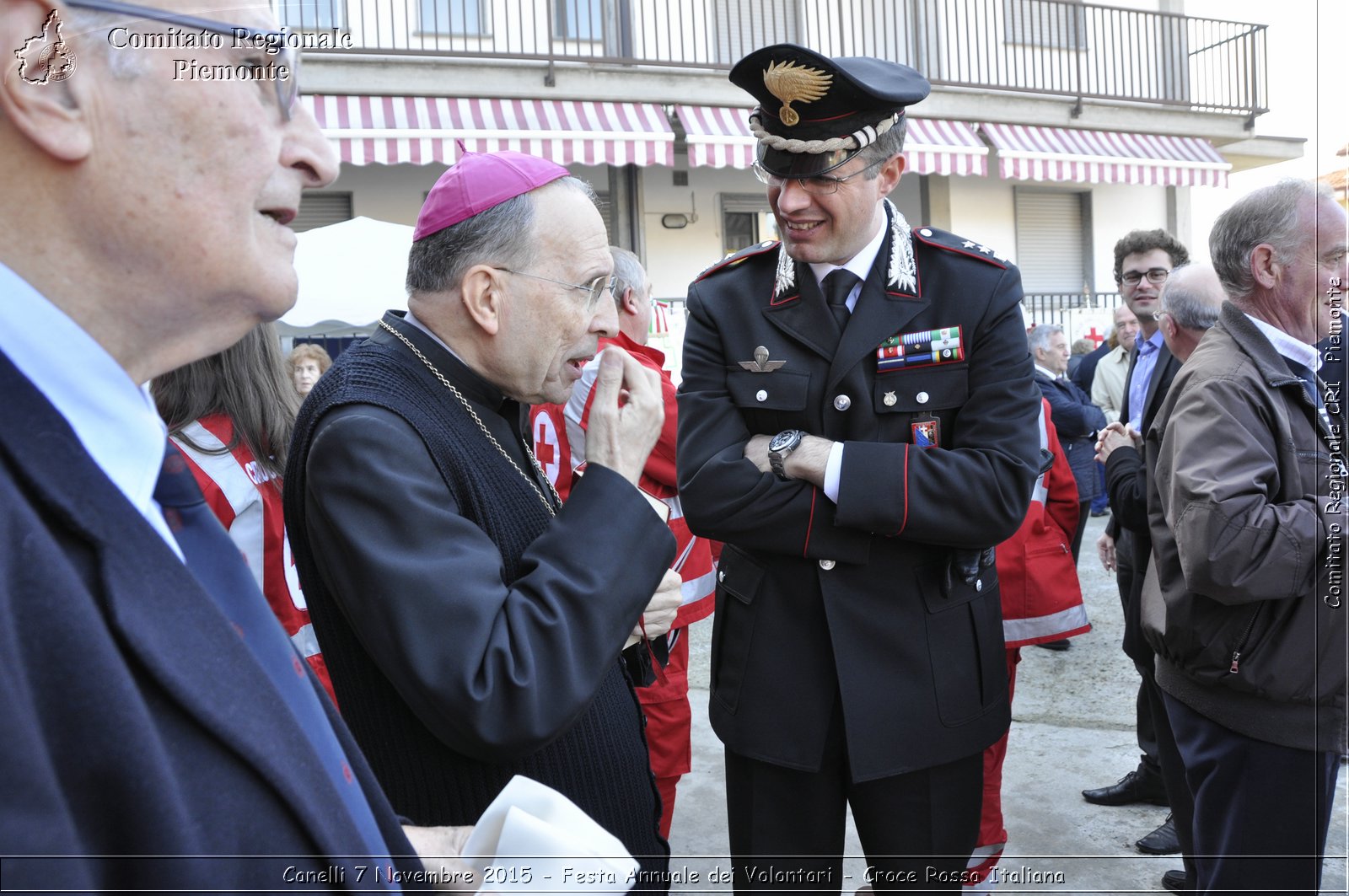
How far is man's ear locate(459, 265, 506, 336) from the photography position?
1.65 meters

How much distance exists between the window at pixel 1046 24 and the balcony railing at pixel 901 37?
0.03 meters

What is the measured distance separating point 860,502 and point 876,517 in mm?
46

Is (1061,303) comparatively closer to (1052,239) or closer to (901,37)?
(1052,239)

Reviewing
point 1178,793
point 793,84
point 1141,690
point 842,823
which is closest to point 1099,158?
point 1141,690

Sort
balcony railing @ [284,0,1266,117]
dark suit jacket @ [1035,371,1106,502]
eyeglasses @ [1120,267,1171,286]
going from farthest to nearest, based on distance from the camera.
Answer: balcony railing @ [284,0,1266,117], dark suit jacket @ [1035,371,1106,502], eyeglasses @ [1120,267,1171,286]

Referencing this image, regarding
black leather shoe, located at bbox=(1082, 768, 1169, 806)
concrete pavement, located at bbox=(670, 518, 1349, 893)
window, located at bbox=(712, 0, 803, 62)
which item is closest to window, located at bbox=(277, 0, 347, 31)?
window, located at bbox=(712, 0, 803, 62)

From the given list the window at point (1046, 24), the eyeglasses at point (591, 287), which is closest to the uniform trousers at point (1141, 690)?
the eyeglasses at point (591, 287)

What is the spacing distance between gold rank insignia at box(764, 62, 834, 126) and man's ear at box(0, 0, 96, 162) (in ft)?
5.98

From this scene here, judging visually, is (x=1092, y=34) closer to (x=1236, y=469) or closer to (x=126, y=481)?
(x=1236, y=469)

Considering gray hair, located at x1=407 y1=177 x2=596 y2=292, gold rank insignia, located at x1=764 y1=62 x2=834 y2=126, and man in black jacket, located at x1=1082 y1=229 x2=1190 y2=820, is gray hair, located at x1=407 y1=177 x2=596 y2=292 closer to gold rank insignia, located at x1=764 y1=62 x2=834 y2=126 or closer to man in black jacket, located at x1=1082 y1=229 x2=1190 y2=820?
gold rank insignia, located at x1=764 y1=62 x2=834 y2=126

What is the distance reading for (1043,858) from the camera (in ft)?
12.1

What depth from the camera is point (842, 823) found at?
2.40 metres

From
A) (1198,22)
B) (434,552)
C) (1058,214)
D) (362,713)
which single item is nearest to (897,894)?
(362,713)

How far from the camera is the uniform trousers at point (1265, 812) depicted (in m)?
2.26
